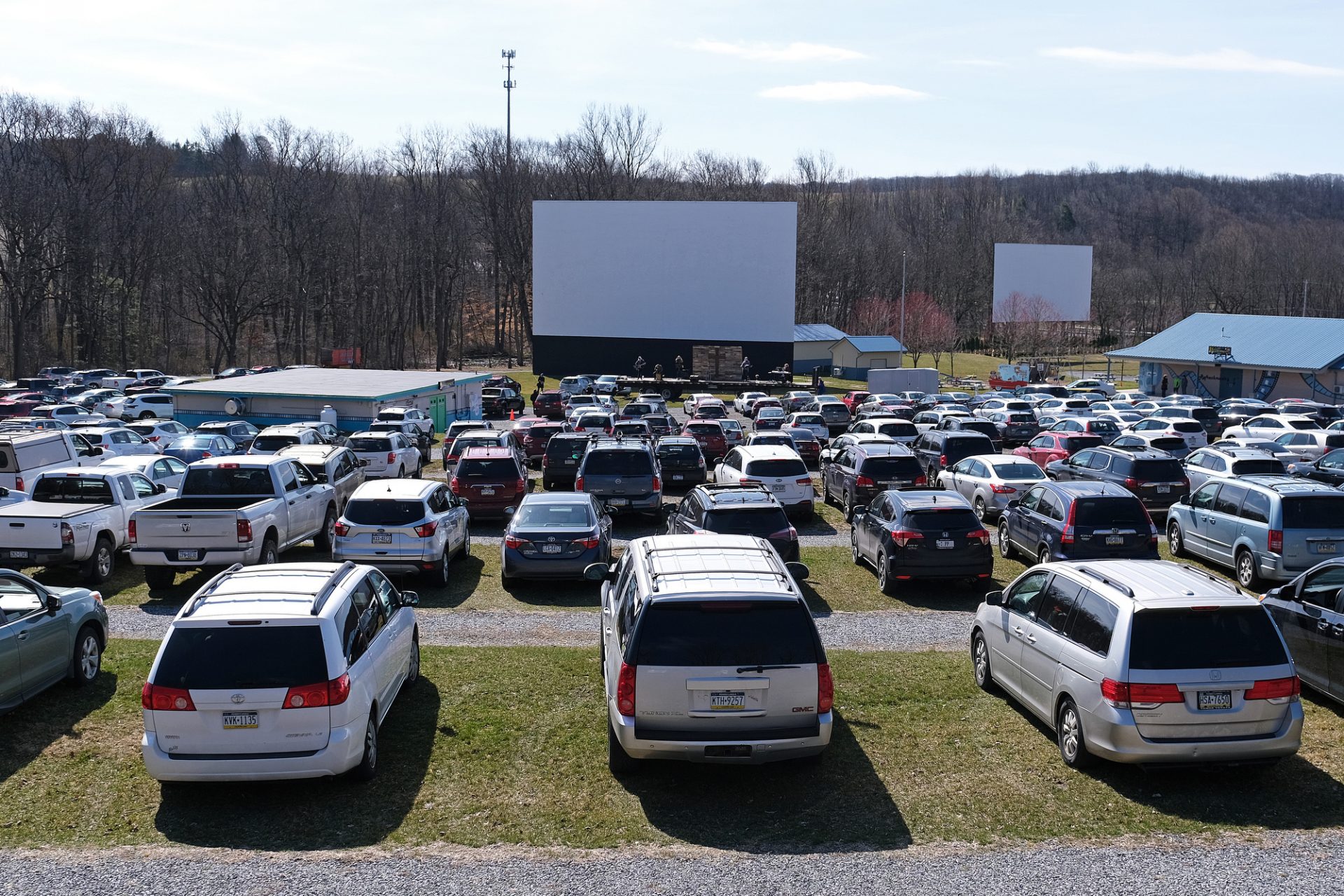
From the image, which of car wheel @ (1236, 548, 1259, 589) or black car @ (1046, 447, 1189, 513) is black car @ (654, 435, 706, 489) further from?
car wheel @ (1236, 548, 1259, 589)

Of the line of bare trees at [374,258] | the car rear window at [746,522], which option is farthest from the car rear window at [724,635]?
the line of bare trees at [374,258]

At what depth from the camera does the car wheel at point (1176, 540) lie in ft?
62.1

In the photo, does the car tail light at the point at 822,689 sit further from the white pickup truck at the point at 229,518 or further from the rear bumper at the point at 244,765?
the white pickup truck at the point at 229,518

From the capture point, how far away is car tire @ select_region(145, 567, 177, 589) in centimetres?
1596

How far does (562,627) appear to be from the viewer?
1441cm

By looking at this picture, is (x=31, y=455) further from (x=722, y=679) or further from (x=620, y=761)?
(x=722, y=679)

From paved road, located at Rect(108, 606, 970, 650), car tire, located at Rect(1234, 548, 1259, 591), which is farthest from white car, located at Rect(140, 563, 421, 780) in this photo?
car tire, located at Rect(1234, 548, 1259, 591)

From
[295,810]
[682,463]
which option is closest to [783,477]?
[682,463]

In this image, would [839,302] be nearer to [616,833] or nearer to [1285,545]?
[1285,545]

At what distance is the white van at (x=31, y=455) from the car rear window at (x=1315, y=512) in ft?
66.4

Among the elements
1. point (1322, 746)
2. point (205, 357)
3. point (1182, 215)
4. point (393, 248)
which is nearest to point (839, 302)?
point (393, 248)

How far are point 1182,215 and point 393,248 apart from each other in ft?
456

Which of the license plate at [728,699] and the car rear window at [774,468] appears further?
the car rear window at [774,468]

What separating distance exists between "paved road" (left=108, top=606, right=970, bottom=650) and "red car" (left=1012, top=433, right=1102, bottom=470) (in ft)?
52.2
